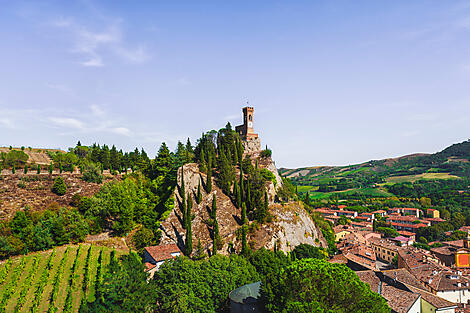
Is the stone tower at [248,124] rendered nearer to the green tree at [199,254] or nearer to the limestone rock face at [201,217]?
the limestone rock face at [201,217]

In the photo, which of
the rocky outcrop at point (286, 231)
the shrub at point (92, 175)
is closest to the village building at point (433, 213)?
the rocky outcrop at point (286, 231)

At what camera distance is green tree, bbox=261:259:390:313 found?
970 inches

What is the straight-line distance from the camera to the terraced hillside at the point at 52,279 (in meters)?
34.6

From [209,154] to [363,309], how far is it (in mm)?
45278

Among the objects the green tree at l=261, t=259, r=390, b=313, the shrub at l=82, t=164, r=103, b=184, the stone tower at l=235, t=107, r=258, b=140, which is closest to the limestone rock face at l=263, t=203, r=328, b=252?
the green tree at l=261, t=259, r=390, b=313

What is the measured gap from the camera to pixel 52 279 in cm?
3909

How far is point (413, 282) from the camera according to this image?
139ft

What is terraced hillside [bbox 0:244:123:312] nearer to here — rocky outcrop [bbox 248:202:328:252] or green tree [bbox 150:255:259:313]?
green tree [bbox 150:255:259:313]

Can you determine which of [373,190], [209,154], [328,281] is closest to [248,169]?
[209,154]

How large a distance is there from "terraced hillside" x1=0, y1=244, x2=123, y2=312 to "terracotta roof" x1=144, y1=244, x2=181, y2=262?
6.98 m

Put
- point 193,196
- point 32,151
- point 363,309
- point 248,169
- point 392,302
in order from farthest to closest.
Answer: point 32,151
point 248,169
point 193,196
point 392,302
point 363,309

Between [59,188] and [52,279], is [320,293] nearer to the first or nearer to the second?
[52,279]

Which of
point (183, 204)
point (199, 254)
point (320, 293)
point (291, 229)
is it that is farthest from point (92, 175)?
point (320, 293)

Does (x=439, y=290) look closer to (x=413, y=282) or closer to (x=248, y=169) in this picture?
(x=413, y=282)
